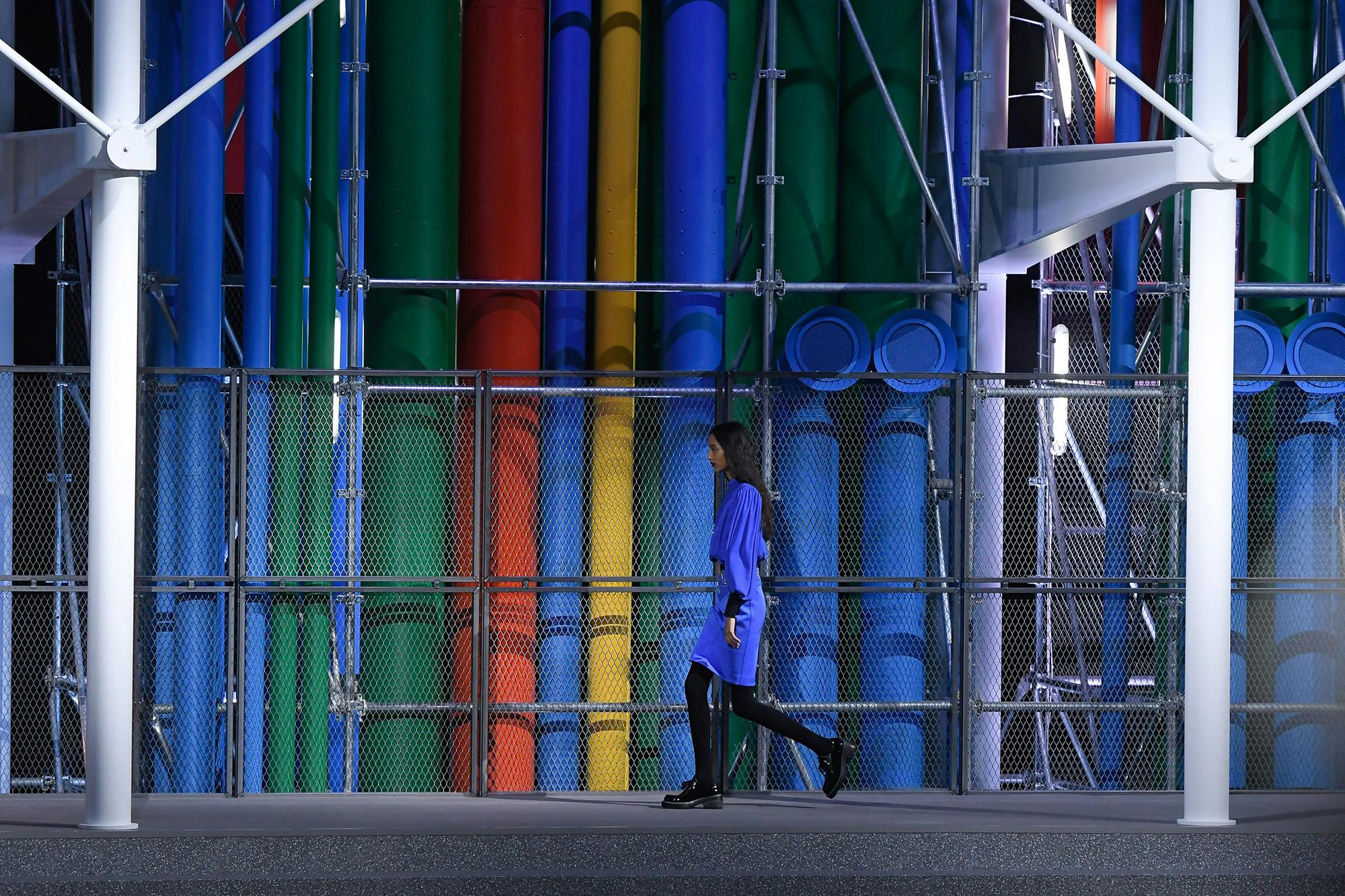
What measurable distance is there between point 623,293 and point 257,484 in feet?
8.84

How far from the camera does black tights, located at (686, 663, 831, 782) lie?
8.22 m

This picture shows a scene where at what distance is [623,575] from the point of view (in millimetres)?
10305

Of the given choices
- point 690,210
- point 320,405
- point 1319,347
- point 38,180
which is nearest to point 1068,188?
point 1319,347

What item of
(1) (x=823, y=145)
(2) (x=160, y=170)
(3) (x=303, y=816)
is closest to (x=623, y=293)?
(1) (x=823, y=145)

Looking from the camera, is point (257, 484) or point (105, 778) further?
point (257, 484)

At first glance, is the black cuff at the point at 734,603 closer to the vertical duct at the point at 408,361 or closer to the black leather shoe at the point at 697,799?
the black leather shoe at the point at 697,799

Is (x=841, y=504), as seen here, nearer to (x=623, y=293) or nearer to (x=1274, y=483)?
(x=623, y=293)

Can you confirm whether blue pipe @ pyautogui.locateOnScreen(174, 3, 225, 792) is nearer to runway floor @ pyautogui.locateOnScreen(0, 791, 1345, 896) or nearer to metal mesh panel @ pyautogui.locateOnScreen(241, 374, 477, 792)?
metal mesh panel @ pyautogui.locateOnScreen(241, 374, 477, 792)

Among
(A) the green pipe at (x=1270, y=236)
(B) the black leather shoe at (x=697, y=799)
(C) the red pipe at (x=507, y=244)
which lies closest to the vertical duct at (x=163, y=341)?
(C) the red pipe at (x=507, y=244)

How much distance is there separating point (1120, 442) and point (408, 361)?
4730 mm

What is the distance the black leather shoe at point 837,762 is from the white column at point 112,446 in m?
3.39

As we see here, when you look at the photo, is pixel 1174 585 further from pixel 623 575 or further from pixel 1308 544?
pixel 623 575

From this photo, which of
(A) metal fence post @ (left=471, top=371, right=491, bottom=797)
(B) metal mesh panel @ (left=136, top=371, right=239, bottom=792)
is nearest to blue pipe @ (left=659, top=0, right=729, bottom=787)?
(A) metal fence post @ (left=471, top=371, right=491, bottom=797)

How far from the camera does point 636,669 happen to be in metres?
10.7
